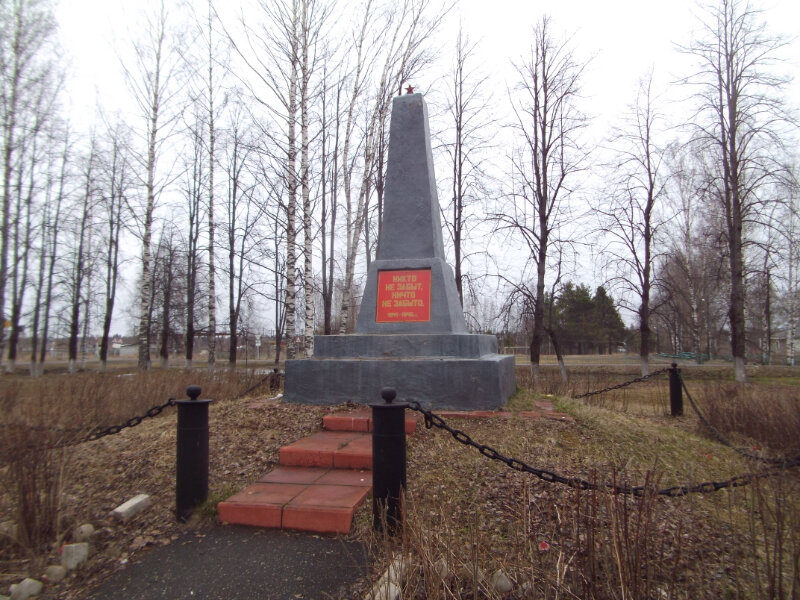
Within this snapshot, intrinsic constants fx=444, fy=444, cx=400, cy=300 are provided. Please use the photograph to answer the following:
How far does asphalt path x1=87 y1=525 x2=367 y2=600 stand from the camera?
2363 millimetres

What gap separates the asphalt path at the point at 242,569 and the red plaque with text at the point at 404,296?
3.74 metres

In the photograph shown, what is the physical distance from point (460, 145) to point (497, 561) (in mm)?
16269

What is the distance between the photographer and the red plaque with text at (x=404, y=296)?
6422 mm

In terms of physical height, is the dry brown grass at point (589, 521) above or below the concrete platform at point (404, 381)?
below

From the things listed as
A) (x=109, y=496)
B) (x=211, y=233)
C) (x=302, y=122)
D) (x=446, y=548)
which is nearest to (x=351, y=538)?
(x=446, y=548)

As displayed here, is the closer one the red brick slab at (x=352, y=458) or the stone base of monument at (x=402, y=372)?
the red brick slab at (x=352, y=458)

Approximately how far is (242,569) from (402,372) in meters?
3.26

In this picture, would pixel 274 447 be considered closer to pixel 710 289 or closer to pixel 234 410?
pixel 234 410

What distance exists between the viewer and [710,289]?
28375 mm

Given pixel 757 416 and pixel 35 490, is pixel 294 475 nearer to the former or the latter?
pixel 35 490

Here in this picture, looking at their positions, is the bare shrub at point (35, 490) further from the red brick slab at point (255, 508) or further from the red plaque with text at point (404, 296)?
the red plaque with text at point (404, 296)

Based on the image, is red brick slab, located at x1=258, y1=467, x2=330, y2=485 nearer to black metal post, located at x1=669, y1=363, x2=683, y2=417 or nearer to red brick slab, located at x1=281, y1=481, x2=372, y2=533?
red brick slab, located at x1=281, y1=481, x2=372, y2=533

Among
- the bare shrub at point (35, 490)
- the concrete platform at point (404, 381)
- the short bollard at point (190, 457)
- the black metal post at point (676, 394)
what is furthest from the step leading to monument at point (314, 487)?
the black metal post at point (676, 394)

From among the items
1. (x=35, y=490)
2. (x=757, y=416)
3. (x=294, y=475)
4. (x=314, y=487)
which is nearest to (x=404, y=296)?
(x=294, y=475)
